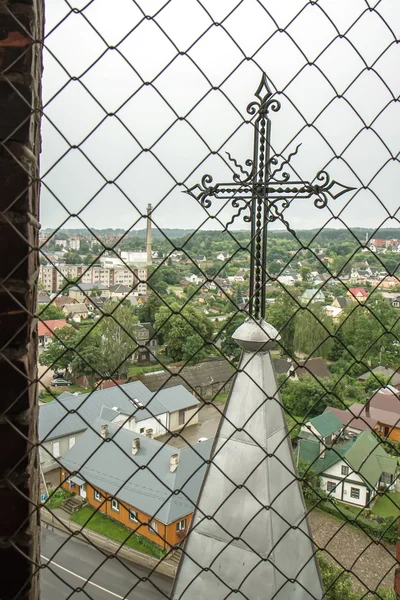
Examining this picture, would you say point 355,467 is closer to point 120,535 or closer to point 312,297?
point 120,535

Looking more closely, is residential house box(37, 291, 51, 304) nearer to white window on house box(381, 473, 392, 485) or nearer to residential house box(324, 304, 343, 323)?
residential house box(324, 304, 343, 323)

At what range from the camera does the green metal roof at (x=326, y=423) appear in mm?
16234

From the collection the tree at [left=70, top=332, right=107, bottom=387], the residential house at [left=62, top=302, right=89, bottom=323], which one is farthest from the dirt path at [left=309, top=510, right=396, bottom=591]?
the residential house at [left=62, top=302, right=89, bottom=323]

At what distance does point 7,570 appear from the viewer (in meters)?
1.19

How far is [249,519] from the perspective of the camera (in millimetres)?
1868

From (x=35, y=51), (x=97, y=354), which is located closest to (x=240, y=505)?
(x=35, y=51)

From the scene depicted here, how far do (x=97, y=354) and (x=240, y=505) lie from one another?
47.3 ft

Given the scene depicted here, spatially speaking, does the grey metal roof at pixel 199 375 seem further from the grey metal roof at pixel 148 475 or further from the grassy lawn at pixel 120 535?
the grassy lawn at pixel 120 535

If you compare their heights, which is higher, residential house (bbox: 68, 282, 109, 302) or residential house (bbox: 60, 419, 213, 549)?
residential house (bbox: 68, 282, 109, 302)

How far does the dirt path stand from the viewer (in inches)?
446

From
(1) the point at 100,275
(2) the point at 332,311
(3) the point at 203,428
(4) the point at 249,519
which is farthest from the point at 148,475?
(4) the point at 249,519

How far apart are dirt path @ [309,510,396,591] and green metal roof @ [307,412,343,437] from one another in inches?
117

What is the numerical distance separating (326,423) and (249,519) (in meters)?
15.7

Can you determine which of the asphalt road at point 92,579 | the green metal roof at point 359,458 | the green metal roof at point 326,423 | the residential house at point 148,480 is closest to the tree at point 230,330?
the residential house at point 148,480
